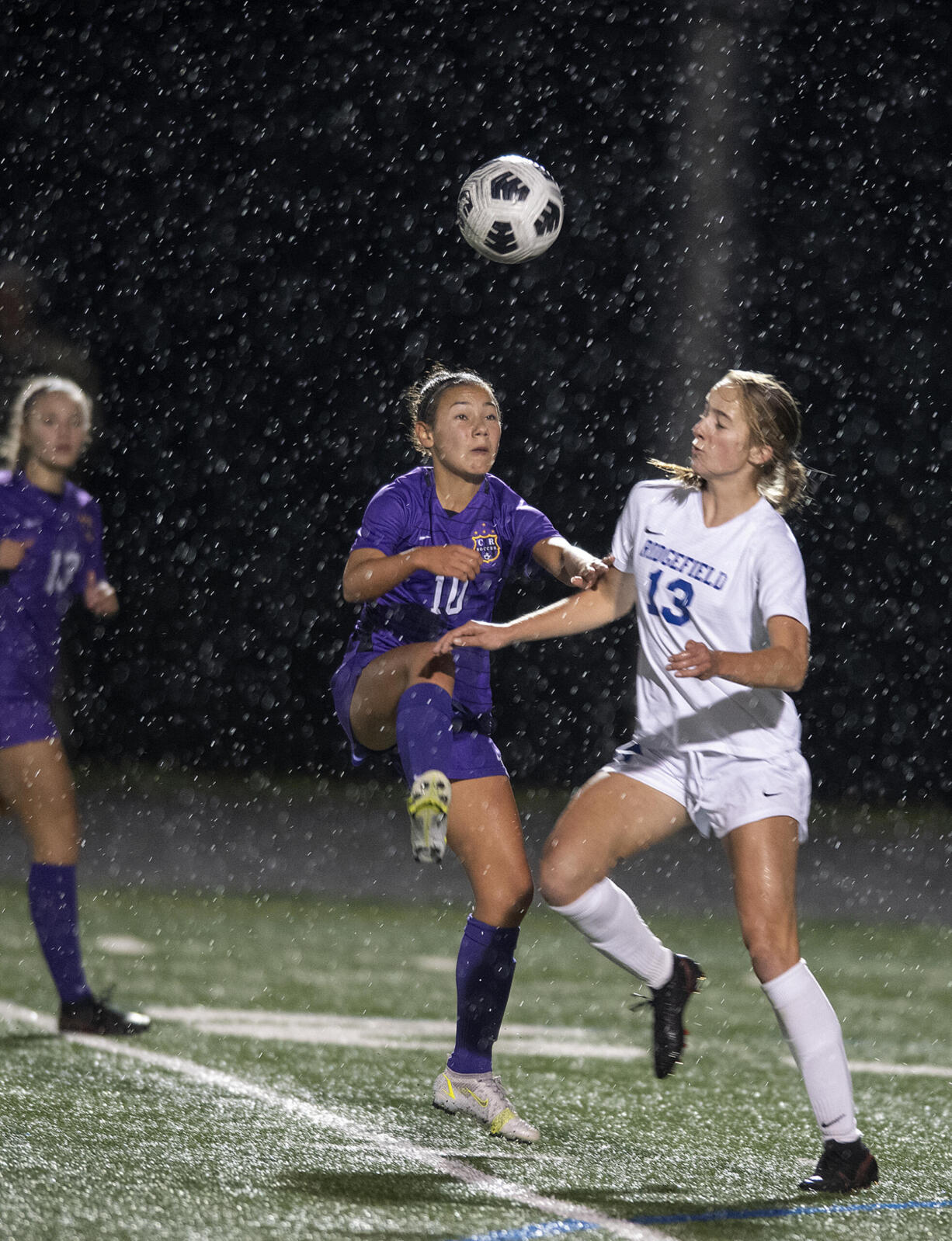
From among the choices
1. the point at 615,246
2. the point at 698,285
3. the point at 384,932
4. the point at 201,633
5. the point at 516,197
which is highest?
the point at 615,246

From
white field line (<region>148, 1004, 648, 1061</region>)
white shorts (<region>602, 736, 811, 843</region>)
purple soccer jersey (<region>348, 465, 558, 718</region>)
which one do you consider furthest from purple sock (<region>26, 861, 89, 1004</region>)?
white shorts (<region>602, 736, 811, 843</region>)

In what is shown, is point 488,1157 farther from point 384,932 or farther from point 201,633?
point 201,633

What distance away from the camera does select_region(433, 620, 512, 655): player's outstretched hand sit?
3.82 m

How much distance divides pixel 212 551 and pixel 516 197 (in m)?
8.63

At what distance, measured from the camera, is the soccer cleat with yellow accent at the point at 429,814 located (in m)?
3.66

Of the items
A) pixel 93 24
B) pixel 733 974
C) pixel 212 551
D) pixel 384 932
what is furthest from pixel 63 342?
pixel 733 974

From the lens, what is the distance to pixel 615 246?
42.9 feet

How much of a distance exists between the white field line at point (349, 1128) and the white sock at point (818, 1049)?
0.57m

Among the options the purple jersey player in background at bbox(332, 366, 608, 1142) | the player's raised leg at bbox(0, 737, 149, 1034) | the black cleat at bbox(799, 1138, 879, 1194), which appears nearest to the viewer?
the black cleat at bbox(799, 1138, 879, 1194)

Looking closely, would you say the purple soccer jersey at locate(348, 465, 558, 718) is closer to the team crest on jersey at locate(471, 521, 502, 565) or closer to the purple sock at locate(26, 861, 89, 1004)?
the team crest on jersey at locate(471, 521, 502, 565)

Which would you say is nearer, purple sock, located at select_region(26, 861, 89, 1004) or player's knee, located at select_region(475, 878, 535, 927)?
player's knee, located at select_region(475, 878, 535, 927)

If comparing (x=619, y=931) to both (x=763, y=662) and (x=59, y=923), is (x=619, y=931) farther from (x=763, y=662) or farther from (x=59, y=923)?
(x=59, y=923)

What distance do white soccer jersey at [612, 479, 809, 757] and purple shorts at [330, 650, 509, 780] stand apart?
16.7 inches

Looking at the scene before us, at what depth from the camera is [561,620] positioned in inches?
156
